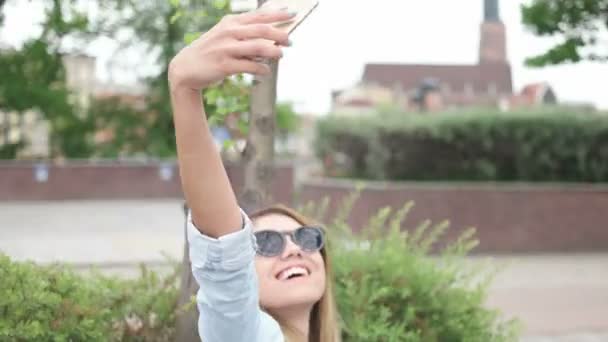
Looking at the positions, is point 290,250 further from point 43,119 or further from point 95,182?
point 43,119

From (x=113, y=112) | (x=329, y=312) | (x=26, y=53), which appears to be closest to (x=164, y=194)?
(x=113, y=112)

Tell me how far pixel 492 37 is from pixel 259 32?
98.2m

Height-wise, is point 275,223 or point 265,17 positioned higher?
point 265,17

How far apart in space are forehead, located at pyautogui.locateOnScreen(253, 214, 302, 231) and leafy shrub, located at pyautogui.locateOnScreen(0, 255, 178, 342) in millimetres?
834

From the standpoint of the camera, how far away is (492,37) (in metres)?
96.4

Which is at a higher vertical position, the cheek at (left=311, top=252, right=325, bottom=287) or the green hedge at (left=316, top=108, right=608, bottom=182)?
the cheek at (left=311, top=252, right=325, bottom=287)

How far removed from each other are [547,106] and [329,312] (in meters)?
14.1

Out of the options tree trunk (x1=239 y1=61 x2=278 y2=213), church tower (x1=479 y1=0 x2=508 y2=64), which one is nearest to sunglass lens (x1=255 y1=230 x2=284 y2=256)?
tree trunk (x1=239 y1=61 x2=278 y2=213)

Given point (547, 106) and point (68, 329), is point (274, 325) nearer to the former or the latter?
point (68, 329)

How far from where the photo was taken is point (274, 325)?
2.02 meters

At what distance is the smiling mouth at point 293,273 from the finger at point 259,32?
2.99ft

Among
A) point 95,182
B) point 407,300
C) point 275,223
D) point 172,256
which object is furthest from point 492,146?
point 95,182

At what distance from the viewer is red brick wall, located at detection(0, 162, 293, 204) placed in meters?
25.1

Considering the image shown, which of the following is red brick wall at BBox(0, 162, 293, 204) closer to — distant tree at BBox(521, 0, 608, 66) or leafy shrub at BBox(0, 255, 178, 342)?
distant tree at BBox(521, 0, 608, 66)
